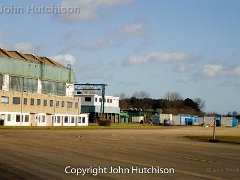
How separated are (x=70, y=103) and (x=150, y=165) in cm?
8312

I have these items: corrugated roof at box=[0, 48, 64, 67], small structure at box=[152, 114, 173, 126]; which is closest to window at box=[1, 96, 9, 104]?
corrugated roof at box=[0, 48, 64, 67]

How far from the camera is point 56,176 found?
53.6ft

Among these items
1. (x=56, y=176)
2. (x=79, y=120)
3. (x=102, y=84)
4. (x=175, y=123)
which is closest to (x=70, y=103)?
(x=79, y=120)

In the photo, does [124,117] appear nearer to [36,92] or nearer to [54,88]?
[54,88]

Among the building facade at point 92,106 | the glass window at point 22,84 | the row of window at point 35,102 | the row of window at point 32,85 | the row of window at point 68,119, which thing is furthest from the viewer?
the building facade at point 92,106

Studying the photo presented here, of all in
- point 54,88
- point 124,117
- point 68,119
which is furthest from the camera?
point 124,117

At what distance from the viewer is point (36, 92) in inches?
3755

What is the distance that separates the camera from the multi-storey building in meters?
86.7

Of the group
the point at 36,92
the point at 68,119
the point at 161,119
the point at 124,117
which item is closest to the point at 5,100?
the point at 36,92

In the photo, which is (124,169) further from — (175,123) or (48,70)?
(175,123)

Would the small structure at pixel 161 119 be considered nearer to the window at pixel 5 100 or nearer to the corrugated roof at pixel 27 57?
the corrugated roof at pixel 27 57

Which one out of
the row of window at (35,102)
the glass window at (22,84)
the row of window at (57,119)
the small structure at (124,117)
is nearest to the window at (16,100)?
the row of window at (35,102)

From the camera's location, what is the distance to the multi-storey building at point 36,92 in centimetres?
8669

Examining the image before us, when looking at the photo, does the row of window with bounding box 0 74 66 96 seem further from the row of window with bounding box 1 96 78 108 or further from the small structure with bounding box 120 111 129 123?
the small structure with bounding box 120 111 129 123
